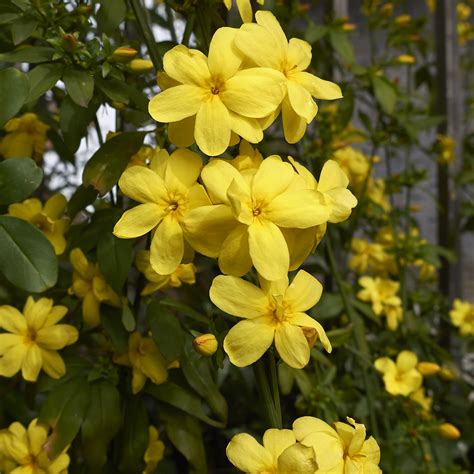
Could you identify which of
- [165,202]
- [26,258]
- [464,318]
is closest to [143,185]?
[165,202]

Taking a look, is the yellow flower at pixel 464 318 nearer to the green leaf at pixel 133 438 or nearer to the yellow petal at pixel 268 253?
the green leaf at pixel 133 438

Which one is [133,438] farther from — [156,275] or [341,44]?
[341,44]

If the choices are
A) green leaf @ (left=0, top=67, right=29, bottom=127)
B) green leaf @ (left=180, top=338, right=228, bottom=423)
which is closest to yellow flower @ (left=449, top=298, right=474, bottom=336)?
green leaf @ (left=180, top=338, right=228, bottom=423)

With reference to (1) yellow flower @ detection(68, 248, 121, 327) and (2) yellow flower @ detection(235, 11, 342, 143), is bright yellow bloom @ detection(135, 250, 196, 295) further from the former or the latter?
(2) yellow flower @ detection(235, 11, 342, 143)

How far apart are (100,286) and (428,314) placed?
77cm

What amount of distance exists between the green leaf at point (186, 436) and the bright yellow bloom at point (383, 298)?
41 cm

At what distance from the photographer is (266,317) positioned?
429mm

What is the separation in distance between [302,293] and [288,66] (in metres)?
0.17

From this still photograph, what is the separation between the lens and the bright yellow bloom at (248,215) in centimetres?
40

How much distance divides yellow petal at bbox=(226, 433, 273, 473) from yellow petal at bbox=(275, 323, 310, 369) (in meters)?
0.06

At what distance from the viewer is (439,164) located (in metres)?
1.39

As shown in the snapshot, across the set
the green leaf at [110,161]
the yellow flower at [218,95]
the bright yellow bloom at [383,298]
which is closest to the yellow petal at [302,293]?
the yellow flower at [218,95]

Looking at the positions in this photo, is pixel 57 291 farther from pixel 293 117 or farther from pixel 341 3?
pixel 341 3

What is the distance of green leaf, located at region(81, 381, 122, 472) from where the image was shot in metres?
0.58
